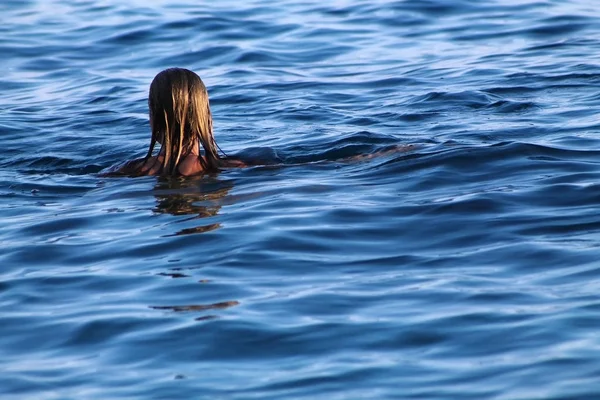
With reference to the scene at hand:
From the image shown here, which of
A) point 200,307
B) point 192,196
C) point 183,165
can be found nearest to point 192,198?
point 192,196

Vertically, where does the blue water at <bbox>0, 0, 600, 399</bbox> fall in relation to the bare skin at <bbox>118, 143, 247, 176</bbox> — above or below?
below

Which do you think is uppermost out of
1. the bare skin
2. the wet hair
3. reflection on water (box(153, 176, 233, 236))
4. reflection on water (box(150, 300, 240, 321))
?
the wet hair

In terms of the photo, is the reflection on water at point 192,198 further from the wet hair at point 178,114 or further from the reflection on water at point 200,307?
the reflection on water at point 200,307

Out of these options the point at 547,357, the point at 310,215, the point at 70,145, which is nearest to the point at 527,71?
the point at 70,145

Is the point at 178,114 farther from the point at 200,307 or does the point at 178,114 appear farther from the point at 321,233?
the point at 200,307

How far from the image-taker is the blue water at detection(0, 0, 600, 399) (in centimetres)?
495

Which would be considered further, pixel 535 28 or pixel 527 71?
pixel 535 28

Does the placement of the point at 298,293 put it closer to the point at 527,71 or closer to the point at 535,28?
the point at 527,71

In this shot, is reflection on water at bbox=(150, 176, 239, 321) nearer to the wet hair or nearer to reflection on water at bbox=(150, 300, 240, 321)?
the wet hair

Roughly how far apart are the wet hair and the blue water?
249mm

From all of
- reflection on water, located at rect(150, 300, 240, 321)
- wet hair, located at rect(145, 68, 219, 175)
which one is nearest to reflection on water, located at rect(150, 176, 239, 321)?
wet hair, located at rect(145, 68, 219, 175)

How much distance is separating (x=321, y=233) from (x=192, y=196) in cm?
133

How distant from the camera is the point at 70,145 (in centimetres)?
1028

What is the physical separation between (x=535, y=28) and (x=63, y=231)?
337 inches
